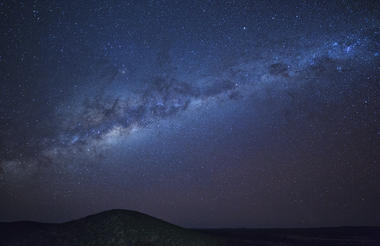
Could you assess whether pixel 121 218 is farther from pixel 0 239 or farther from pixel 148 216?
pixel 0 239

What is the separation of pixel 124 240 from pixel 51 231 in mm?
16241

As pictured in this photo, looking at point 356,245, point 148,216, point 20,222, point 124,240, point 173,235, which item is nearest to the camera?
point 356,245

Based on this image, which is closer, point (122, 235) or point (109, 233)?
point (122, 235)

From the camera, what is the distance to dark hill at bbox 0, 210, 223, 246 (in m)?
38.3

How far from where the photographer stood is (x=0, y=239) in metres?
42.4

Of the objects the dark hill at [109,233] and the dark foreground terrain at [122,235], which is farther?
the dark hill at [109,233]

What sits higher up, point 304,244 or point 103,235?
point 103,235

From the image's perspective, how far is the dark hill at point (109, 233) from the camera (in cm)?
3834

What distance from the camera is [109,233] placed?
40.2 meters

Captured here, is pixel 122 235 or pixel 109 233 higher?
pixel 109 233

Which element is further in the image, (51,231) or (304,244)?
(51,231)

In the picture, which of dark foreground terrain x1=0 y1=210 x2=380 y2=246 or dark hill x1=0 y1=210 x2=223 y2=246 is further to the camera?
dark hill x1=0 y1=210 x2=223 y2=246

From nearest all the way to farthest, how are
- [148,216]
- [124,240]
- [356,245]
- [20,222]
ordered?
[356,245] → [124,240] → [148,216] → [20,222]

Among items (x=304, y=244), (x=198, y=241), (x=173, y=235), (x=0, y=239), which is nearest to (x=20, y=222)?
(x=0, y=239)
